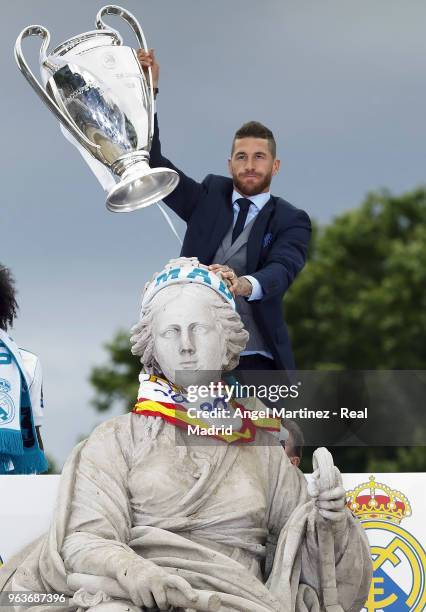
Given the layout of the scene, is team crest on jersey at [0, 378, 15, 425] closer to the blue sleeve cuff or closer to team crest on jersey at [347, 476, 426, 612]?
the blue sleeve cuff

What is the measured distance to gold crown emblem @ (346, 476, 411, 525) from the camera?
6.89 metres

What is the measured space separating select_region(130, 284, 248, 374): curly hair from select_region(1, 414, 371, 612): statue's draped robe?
29 cm

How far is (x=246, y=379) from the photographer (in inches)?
285

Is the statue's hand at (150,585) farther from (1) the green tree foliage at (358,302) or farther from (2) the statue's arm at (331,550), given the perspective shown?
(1) the green tree foliage at (358,302)

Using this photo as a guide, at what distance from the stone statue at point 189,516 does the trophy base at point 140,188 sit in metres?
0.54

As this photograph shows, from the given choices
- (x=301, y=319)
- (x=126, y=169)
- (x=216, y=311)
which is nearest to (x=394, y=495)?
(x=216, y=311)

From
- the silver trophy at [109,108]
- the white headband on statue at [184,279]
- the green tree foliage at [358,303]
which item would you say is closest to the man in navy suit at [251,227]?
the silver trophy at [109,108]

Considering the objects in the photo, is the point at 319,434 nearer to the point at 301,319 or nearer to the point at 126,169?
the point at 126,169

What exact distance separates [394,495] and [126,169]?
6.28ft

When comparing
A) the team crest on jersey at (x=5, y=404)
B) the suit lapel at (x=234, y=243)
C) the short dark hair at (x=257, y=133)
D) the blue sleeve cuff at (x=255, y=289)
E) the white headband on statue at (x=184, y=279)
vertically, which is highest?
the short dark hair at (x=257, y=133)

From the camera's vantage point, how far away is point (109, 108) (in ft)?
22.6

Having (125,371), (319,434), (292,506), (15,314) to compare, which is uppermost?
(125,371)

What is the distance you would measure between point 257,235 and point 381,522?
5.02ft

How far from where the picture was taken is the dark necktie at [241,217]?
24.5 ft
